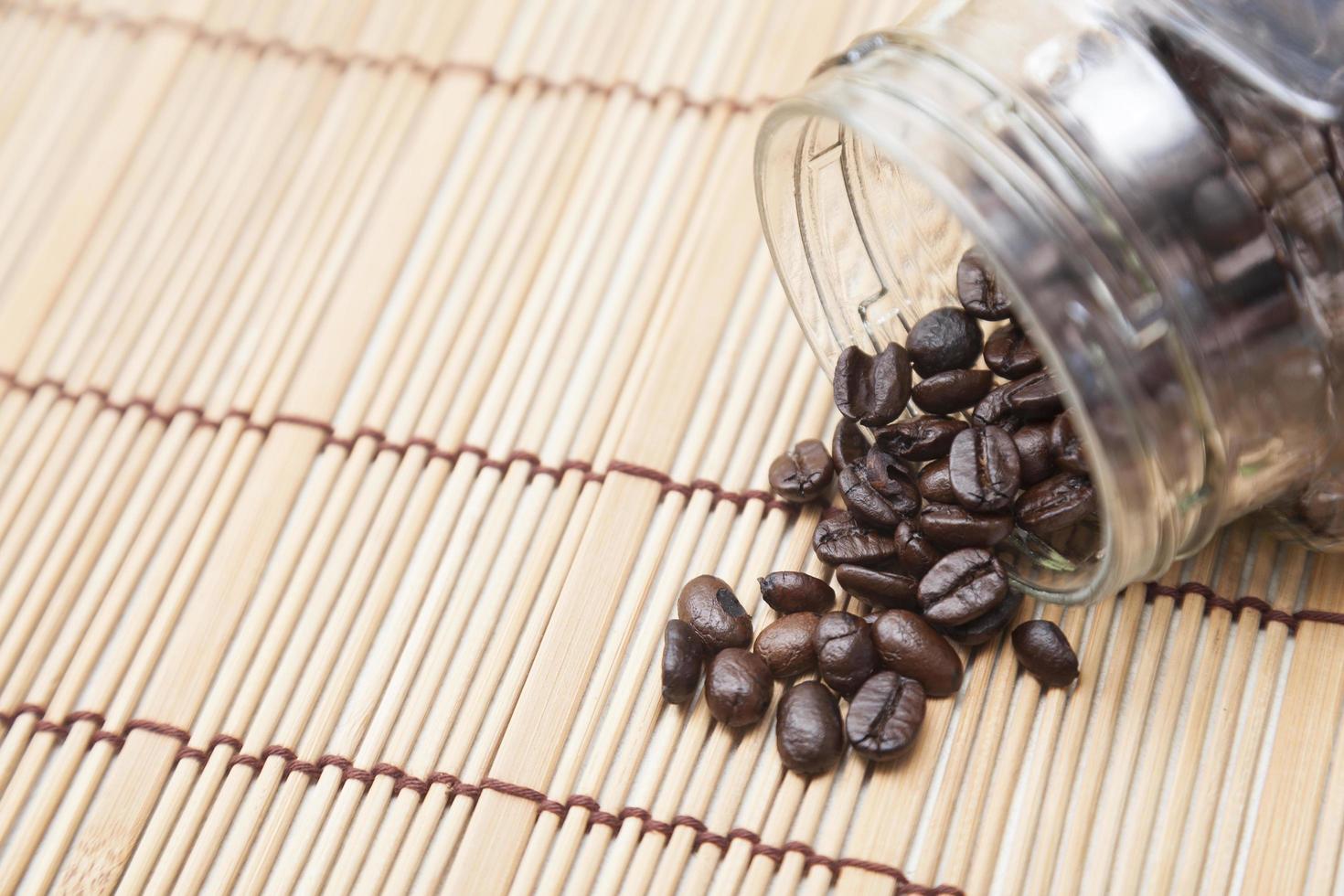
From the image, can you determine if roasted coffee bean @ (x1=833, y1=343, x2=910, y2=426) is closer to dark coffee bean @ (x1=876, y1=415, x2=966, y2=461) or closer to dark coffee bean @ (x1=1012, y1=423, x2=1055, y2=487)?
dark coffee bean @ (x1=876, y1=415, x2=966, y2=461)

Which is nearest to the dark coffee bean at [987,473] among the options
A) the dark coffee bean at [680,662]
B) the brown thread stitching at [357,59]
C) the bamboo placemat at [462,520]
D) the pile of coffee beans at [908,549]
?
the pile of coffee beans at [908,549]

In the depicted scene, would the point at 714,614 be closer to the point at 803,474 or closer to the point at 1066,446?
the point at 803,474

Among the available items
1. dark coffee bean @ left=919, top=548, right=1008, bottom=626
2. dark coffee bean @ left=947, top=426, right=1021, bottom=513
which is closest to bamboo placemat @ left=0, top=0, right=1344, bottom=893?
dark coffee bean @ left=919, top=548, right=1008, bottom=626

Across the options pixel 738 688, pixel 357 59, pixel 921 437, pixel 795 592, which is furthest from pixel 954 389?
pixel 357 59

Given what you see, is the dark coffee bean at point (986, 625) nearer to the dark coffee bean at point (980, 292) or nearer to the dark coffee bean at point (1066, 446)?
the dark coffee bean at point (1066, 446)

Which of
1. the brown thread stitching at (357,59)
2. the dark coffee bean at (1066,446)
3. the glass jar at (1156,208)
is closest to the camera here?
the glass jar at (1156,208)

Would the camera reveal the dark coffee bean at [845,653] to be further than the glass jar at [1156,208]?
Yes

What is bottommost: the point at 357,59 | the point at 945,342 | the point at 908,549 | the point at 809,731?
the point at 809,731
